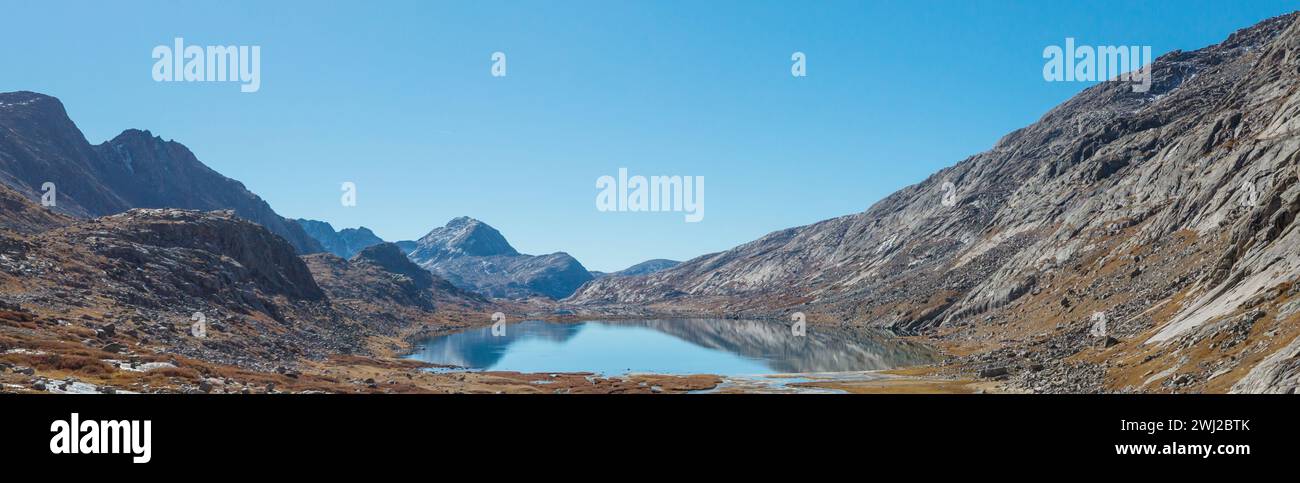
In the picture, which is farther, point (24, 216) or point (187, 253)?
point (24, 216)

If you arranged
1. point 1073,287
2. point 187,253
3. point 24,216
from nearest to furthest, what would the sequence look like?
point 1073,287, point 187,253, point 24,216

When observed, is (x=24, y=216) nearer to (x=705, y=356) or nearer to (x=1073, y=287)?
(x=705, y=356)

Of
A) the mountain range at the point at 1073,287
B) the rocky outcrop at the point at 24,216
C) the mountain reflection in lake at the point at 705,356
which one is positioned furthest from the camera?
the rocky outcrop at the point at 24,216

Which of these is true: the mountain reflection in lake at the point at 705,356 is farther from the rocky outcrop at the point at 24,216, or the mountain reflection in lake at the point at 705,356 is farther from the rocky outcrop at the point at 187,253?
the rocky outcrop at the point at 24,216

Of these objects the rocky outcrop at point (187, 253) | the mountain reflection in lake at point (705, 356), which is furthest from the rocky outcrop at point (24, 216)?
the mountain reflection in lake at point (705, 356)

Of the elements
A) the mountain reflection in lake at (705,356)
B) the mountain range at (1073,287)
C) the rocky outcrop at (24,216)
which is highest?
the rocky outcrop at (24,216)

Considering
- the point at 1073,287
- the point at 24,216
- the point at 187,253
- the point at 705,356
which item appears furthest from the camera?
the point at 705,356

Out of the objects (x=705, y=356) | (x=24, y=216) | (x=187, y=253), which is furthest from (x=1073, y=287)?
(x=24, y=216)

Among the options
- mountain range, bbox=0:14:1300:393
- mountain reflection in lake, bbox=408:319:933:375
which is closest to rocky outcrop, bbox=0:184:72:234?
mountain range, bbox=0:14:1300:393

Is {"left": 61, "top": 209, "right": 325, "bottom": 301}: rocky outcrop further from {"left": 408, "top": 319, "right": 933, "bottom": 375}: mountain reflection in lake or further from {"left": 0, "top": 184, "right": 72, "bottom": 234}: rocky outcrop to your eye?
{"left": 408, "top": 319, "right": 933, "bottom": 375}: mountain reflection in lake

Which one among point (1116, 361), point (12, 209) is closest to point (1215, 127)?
point (1116, 361)


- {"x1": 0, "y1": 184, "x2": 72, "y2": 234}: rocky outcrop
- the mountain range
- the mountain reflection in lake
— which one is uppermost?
{"x1": 0, "y1": 184, "x2": 72, "y2": 234}: rocky outcrop

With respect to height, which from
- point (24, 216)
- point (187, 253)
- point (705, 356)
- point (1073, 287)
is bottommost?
point (705, 356)
